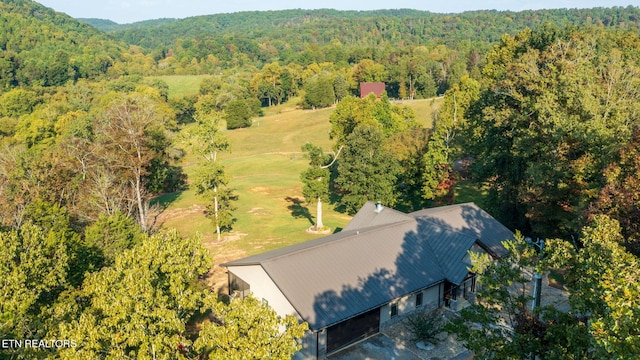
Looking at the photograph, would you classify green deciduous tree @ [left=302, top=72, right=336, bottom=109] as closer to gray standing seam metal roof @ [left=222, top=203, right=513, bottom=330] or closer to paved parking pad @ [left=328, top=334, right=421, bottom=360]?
gray standing seam metal roof @ [left=222, top=203, right=513, bottom=330]

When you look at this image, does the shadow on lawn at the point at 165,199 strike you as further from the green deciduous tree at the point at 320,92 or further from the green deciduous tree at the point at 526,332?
the green deciduous tree at the point at 320,92

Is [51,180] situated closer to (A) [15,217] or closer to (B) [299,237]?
(A) [15,217]

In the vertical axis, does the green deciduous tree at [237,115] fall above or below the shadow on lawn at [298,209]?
above

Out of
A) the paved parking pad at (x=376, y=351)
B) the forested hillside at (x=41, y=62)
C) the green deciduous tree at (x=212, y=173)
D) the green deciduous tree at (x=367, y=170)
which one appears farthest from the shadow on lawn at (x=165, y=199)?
the forested hillside at (x=41, y=62)

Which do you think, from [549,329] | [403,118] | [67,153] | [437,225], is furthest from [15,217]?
[403,118]

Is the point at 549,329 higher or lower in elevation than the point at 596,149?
lower

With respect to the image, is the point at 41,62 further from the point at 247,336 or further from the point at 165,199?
the point at 247,336
